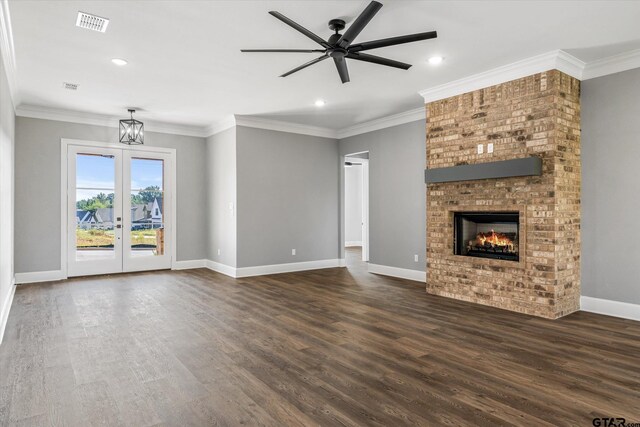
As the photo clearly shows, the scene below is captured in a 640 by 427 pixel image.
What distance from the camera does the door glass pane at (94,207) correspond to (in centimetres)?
696

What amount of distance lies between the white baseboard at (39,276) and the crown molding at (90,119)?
8.57ft

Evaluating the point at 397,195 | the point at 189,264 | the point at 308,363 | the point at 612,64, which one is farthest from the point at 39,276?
the point at 612,64

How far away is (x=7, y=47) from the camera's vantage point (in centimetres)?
384

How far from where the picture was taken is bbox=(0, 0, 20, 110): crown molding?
3259 millimetres

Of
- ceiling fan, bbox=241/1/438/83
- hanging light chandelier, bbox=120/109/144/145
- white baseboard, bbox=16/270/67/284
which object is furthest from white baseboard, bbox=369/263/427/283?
white baseboard, bbox=16/270/67/284

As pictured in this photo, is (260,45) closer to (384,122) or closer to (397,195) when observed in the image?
(384,122)

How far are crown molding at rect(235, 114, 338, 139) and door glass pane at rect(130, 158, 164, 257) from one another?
204 cm

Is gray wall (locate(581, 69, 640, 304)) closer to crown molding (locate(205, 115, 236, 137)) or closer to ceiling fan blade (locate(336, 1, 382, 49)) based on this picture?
ceiling fan blade (locate(336, 1, 382, 49))

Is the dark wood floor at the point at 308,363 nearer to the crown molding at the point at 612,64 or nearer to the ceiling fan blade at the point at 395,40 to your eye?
the ceiling fan blade at the point at 395,40

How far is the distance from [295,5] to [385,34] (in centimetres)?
99

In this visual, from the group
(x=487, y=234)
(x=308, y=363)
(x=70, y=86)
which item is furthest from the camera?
(x=70, y=86)

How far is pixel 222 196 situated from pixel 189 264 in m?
1.66

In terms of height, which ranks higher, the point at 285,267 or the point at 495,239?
the point at 495,239

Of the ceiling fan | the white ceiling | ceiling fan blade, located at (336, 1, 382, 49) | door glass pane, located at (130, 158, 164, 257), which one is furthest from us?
door glass pane, located at (130, 158, 164, 257)
